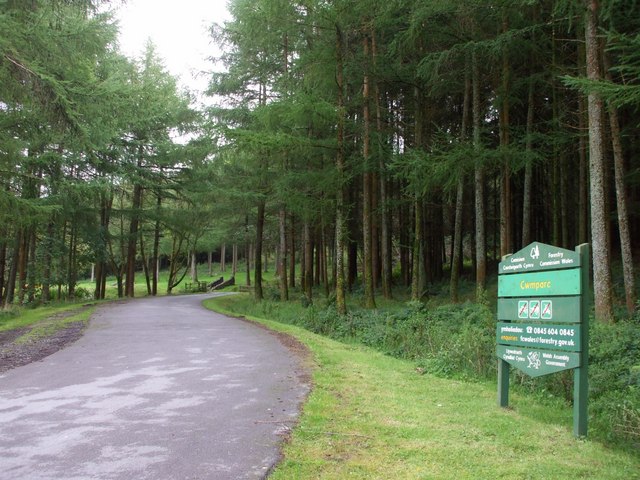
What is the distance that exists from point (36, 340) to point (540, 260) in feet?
36.5

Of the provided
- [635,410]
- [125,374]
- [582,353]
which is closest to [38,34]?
[125,374]

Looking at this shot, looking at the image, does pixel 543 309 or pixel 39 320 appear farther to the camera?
pixel 39 320

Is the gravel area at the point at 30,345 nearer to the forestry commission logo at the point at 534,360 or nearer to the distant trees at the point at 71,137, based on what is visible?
the distant trees at the point at 71,137

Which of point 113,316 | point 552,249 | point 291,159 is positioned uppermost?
point 291,159

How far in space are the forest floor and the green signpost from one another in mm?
7848

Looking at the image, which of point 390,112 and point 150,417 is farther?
point 390,112

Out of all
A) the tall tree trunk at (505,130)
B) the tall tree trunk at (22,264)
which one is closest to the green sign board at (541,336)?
the tall tree trunk at (505,130)

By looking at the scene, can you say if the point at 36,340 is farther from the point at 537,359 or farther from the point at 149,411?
the point at 537,359

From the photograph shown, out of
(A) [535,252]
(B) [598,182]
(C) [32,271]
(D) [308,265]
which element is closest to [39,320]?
(C) [32,271]

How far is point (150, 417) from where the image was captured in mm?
5375

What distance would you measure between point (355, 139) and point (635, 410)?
615 inches

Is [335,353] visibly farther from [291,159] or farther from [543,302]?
[291,159]

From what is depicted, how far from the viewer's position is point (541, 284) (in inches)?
214

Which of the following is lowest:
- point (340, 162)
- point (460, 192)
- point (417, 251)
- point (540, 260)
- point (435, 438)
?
point (435, 438)
